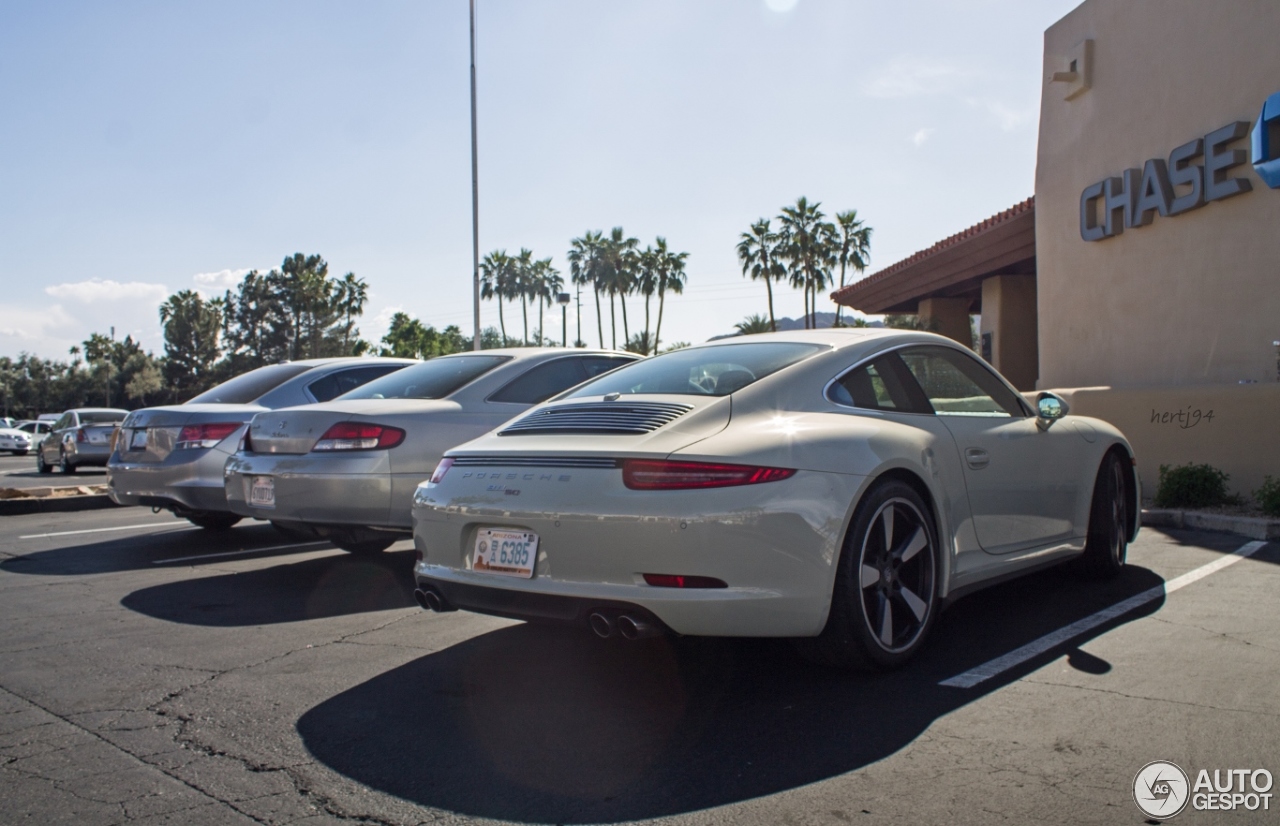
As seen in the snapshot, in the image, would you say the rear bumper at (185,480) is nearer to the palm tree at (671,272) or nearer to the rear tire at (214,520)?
the rear tire at (214,520)

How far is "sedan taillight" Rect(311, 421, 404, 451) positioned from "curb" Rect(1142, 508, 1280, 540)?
6506 mm

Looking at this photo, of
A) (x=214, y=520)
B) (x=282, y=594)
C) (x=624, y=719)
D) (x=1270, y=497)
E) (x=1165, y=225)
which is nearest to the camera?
(x=624, y=719)

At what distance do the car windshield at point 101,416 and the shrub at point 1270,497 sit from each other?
21868mm

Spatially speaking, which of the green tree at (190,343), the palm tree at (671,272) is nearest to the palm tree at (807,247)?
the palm tree at (671,272)

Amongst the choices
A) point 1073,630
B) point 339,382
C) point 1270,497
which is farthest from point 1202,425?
point 339,382

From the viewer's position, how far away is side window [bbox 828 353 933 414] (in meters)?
4.20

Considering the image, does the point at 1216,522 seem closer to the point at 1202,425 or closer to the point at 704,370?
the point at 1202,425

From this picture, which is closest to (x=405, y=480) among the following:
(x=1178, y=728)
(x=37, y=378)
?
(x=1178, y=728)

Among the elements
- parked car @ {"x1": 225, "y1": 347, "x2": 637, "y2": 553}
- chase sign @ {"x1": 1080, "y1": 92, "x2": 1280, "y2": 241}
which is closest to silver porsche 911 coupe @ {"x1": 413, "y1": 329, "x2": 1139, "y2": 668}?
parked car @ {"x1": 225, "y1": 347, "x2": 637, "y2": 553}

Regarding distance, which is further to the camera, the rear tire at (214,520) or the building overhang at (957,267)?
the building overhang at (957,267)

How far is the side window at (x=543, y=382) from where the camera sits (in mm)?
6859

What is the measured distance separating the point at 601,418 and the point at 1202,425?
8507 mm

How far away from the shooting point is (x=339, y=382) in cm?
852

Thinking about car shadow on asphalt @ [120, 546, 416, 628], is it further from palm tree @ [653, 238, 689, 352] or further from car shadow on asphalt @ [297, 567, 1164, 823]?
palm tree @ [653, 238, 689, 352]
